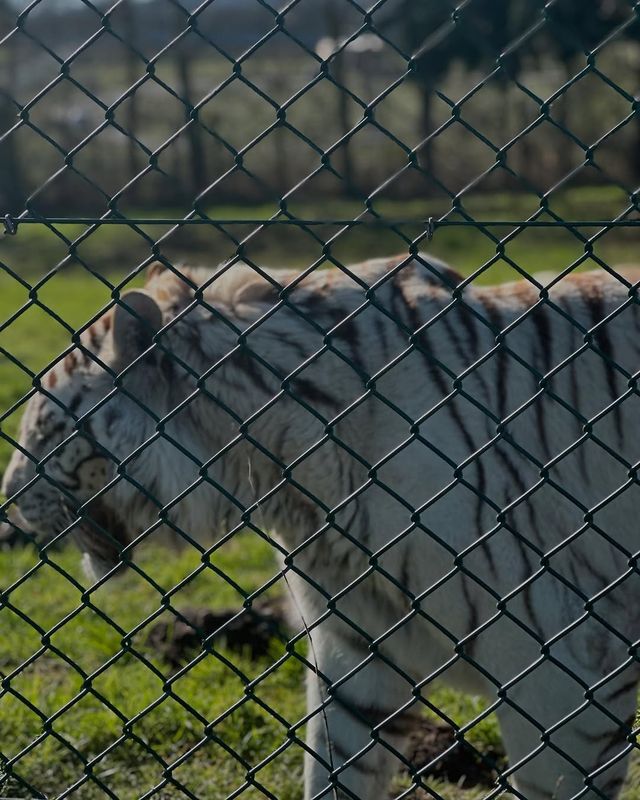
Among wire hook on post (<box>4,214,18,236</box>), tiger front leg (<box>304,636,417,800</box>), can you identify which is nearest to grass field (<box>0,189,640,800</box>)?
wire hook on post (<box>4,214,18,236</box>)

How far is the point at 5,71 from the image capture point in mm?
17266

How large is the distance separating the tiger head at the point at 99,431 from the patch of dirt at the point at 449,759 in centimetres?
125

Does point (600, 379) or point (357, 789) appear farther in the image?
point (357, 789)

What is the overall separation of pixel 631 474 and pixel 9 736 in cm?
247

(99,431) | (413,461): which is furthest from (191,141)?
(413,461)

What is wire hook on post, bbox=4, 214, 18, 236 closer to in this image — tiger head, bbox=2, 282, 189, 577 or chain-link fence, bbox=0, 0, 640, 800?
chain-link fence, bbox=0, 0, 640, 800

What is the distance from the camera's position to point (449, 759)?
3.81 metres

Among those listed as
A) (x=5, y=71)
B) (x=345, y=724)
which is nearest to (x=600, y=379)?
(x=345, y=724)

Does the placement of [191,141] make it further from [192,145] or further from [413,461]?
[413,461]

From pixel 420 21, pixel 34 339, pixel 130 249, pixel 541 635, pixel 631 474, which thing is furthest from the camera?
pixel 420 21

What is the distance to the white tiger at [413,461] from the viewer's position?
9.61ft

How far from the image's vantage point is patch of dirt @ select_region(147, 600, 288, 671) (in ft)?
15.0

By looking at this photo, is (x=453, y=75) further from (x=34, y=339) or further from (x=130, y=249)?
(x=34, y=339)

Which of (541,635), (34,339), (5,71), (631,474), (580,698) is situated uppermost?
(5,71)
